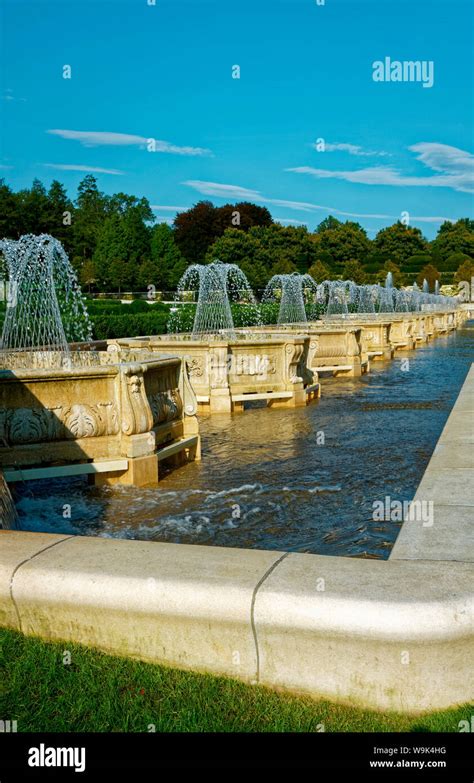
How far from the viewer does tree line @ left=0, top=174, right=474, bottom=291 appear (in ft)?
213

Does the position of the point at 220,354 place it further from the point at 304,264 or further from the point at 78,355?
the point at 304,264

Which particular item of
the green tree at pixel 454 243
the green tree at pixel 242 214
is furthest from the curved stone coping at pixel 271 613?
the green tree at pixel 454 243

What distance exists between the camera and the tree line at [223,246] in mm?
64938

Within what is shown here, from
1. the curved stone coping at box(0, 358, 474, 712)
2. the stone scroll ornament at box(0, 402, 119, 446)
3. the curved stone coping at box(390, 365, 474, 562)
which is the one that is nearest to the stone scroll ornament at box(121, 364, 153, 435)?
the stone scroll ornament at box(0, 402, 119, 446)

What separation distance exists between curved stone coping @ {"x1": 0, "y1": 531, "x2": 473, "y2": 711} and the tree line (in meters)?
57.9

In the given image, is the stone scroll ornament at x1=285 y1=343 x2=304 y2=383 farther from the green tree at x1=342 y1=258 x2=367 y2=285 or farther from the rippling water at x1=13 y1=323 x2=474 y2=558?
the green tree at x1=342 y1=258 x2=367 y2=285

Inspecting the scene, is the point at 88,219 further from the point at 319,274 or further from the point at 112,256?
the point at 319,274

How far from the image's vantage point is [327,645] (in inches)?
107

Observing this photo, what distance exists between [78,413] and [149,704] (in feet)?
13.9

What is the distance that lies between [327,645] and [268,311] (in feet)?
103

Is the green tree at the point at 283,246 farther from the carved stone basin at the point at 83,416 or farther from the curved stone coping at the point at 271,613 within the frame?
the curved stone coping at the point at 271,613

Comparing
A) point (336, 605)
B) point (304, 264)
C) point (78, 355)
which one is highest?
point (304, 264)

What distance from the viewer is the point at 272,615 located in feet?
8.92
